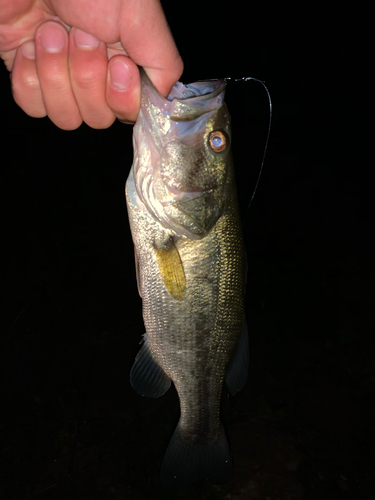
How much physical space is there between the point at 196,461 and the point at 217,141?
1590 mm

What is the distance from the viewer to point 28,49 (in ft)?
3.77

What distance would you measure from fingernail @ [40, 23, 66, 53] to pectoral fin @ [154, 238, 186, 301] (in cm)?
79

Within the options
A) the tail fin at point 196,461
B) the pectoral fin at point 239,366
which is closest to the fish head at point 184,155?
the pectoral fin at point 239,366

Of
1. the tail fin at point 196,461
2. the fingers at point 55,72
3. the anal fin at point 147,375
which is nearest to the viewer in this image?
the fingers at point 55,72

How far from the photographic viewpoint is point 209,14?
168 inches

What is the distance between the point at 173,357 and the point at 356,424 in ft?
9.16

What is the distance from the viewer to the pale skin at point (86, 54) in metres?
0.94

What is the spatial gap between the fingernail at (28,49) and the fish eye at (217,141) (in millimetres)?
783

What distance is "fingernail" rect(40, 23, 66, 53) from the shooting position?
3.35 ft

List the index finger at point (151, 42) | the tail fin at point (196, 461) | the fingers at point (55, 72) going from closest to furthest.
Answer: the index finger at point (151, 42), the fingers at point (55, 72), the tail fin at point (196, 461)

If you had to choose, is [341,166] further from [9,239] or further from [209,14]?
[9,239]

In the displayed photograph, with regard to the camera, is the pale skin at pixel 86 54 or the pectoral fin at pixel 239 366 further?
the pectoral fin at pixel 239 366

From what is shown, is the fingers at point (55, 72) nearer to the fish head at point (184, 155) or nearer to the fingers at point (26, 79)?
the fingers at point (26, 79)

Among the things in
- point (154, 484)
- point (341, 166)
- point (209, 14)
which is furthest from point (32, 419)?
point (209, 14)
